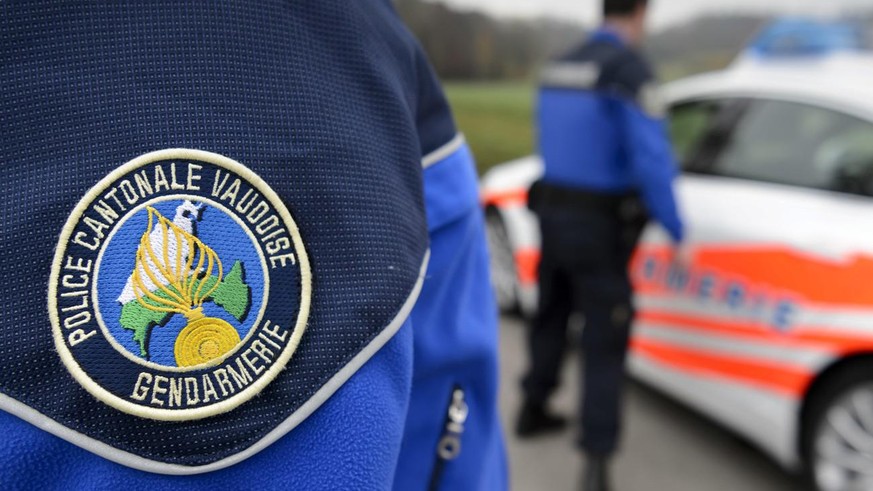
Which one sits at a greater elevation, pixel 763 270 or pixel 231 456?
pixel 231 456

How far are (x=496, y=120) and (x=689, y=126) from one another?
3.06 m

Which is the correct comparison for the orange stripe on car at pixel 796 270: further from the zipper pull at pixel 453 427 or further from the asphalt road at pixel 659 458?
the zipper pull at pixel 453 427

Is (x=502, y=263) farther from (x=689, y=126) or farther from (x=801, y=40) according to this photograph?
(x=801, y=40)

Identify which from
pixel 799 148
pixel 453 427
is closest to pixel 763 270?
pixel 799 148

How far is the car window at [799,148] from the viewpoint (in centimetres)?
243

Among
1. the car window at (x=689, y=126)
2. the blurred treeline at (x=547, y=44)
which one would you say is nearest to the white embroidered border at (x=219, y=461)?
the car window at (x=689, y=126)

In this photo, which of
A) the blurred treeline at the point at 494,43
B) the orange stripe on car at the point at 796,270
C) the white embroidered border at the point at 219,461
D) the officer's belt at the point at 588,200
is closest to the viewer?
the white embroidered border at the point at 219,461

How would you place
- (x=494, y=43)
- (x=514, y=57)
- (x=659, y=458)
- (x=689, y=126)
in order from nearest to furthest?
(x=659, y=458), (x=689, y=126), (x=494, y=43), (x=514, y=57)

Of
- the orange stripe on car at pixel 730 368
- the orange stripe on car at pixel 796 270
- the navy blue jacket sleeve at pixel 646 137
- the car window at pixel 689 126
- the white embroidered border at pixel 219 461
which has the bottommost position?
the orange stripe on car at pixel 730 368

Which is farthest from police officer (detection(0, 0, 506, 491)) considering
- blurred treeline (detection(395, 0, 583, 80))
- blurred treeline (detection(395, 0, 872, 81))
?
blurred treeline (detection(395, 0, 872, 81))

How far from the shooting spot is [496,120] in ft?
20.2

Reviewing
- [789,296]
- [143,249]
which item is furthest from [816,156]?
[143,249]

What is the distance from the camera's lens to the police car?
2.27m

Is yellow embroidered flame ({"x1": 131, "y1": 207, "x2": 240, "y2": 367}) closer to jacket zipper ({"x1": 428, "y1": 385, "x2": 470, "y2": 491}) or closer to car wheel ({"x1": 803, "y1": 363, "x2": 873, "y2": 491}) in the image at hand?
jacket zipper ({"x1": 428, "y1": 385, "x2": 470, "y2": 491})
